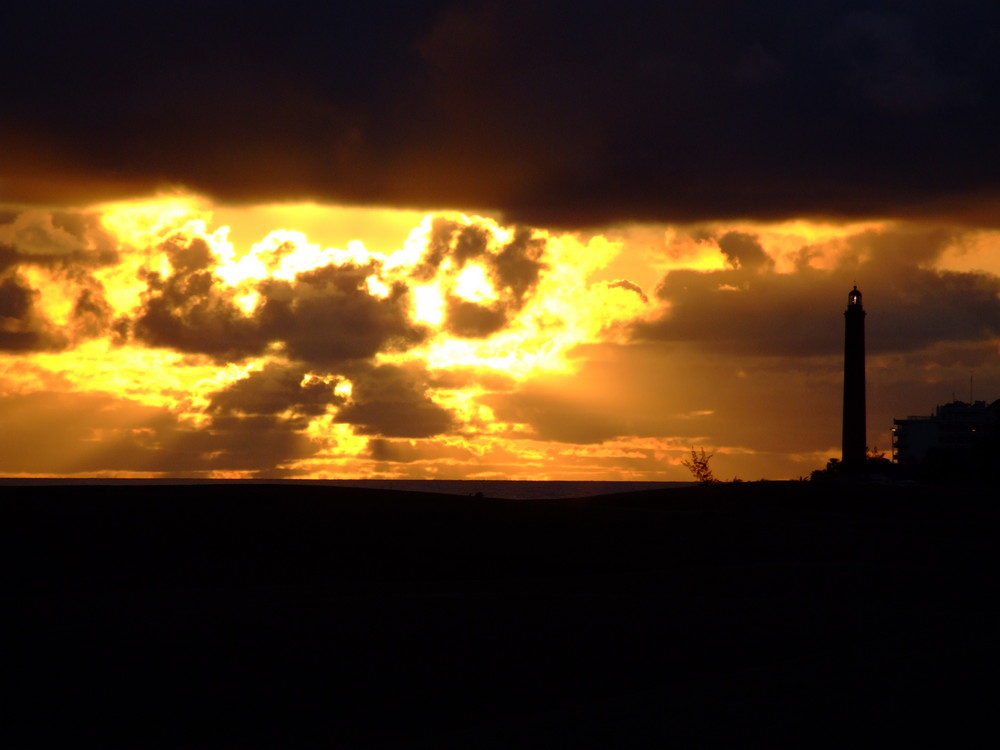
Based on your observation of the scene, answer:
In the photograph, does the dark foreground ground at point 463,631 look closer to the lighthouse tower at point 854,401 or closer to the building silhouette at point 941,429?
the lighthouse tower at point 854,401

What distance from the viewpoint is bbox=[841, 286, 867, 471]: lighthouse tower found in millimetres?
82625

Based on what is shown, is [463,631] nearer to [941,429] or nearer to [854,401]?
[854,401]

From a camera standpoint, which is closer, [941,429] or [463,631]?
[463,631]

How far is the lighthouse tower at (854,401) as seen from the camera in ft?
271

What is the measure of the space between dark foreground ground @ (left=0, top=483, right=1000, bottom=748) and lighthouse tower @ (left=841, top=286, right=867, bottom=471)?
51493 millimetres

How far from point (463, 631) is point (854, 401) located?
230ft

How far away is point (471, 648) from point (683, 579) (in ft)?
26.1

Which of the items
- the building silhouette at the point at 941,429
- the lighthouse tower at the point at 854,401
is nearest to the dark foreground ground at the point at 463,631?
the lighthouse tower at the point at 854,401

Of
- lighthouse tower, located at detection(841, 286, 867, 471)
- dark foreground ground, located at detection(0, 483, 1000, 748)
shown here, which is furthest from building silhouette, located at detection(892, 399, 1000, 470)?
dark foreground ground, located at detection(0, 483, 1000, 748)

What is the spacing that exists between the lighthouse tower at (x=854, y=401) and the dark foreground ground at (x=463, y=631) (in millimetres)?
51493

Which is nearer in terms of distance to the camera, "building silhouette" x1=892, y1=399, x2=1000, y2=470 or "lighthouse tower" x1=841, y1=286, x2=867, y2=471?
"lighthouse tower" x1=841, y1=286, x2=867, y2=471

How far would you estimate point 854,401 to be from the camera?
82500 mm

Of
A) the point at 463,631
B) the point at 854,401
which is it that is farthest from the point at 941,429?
the point at 463,631

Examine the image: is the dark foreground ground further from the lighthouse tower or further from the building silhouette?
the building silhouette
